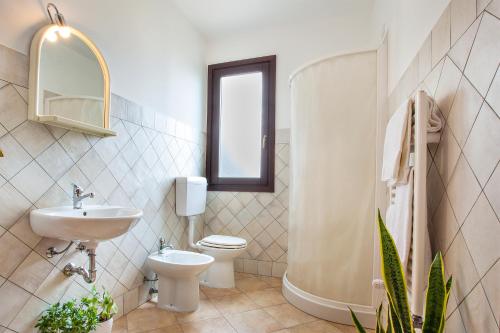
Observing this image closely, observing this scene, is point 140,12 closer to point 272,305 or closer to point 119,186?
point 119,186

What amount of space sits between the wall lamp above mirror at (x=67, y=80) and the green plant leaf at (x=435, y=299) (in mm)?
1587

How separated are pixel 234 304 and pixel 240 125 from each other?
68.3 inches

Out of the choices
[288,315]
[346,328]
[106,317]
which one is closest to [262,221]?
[288,315]

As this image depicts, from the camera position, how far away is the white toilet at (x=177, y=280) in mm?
1857

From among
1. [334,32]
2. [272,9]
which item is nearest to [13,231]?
[272,9]

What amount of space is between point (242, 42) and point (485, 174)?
2.73m

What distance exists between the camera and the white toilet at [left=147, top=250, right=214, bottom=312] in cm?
186

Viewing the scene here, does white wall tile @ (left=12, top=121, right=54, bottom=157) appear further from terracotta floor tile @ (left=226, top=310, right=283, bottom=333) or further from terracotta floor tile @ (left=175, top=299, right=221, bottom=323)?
terracotta floor tile @ (left=226, top=310, right=283, bottom=333)

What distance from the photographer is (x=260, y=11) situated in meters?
2.61

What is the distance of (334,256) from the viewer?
1.86m

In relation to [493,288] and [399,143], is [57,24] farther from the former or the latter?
[493,288]

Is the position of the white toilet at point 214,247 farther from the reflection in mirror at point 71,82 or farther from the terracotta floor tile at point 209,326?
the reflection in mirror at point 71,82

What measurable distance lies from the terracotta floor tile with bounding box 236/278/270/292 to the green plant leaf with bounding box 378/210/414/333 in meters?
1.77

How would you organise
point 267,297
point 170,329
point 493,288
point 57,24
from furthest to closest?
point 267,297 → point 170,329 → point 57,24 → point 493,288
